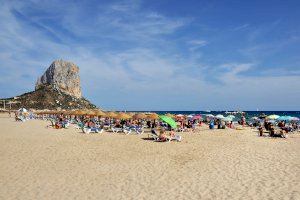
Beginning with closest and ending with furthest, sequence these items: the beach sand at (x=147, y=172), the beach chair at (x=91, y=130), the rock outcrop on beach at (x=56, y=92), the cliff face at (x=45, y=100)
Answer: the beach sand at (x=147, y=172) < the beach chair at (x=91, y=130) < the cliff face at (x=45, y=100) < the rock outcrop on beach at (x=56, y=92)

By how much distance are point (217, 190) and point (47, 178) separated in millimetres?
5032

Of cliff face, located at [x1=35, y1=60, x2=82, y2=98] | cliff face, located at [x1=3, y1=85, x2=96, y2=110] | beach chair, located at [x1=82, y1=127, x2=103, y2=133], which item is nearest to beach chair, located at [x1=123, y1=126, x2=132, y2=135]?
beach chair, located at [x1=82, y1=127, x2=103, y2=133]

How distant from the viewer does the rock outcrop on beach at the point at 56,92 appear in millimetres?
94062

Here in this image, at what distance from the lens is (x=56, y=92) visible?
349ft

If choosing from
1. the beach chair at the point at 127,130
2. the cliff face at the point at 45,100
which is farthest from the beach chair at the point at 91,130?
the cliff face at the point at 45,100

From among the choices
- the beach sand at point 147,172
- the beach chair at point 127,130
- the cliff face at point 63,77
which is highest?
the cliff face at point 63,77

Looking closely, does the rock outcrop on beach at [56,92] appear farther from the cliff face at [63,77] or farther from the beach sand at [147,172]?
the beach sand at [147,172]

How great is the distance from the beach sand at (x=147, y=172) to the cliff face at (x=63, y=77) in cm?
11248

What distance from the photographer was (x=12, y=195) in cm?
857

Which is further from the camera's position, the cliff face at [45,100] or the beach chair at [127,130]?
the cliff face at [45,100]

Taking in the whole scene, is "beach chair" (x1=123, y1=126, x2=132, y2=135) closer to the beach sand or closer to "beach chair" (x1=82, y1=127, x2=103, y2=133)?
"beach chair" (x1=82, y1=127, x2=103, y2=133)

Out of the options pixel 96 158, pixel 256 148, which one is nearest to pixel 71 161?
pixel 96 158

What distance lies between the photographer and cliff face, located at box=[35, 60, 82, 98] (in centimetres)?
12628

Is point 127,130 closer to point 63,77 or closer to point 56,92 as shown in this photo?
point 56,92
